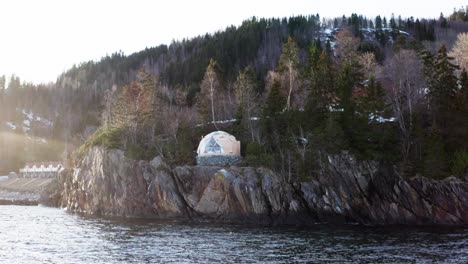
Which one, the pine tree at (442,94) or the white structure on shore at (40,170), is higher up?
the pine tree at (442,94)

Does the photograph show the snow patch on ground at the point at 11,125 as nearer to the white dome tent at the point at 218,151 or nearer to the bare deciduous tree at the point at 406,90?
the white dome tent at the point at 218,151

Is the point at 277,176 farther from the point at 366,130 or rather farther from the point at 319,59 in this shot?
the point at 319,59

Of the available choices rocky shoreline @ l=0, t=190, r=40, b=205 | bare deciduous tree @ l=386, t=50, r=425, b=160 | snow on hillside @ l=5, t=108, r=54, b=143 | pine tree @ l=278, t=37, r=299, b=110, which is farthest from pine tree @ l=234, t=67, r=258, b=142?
snow on hillside @ l=5, t=108, r=54, b=143

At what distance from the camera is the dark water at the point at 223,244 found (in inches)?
1298

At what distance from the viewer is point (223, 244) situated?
39.2 metres

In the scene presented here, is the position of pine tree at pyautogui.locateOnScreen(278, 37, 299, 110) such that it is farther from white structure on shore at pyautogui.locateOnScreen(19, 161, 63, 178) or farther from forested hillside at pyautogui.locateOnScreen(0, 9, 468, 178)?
white structure on shore at pyautogui.locateOnScreen(19, 161, 63, 178)

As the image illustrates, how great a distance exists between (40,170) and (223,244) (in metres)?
115

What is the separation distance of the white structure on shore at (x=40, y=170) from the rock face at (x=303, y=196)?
79320 millimetres

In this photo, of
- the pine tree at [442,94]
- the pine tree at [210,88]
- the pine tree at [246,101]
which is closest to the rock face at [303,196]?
the pine tree at [442,94]

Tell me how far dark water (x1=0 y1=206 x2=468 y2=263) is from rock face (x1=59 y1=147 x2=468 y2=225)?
533 centimetres


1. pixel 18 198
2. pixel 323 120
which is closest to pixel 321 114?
pixel 323 120

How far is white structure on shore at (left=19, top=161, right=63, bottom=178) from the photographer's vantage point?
135 m

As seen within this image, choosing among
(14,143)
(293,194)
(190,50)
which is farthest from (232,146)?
(14,143)

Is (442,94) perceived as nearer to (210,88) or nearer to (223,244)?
(210,88)
